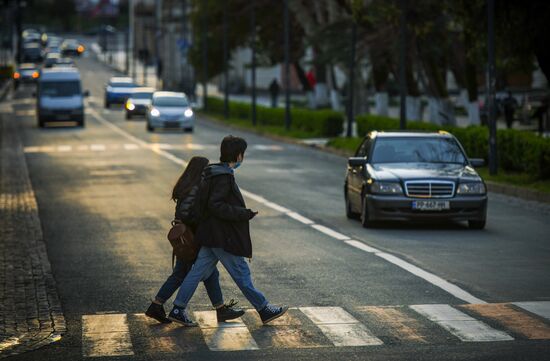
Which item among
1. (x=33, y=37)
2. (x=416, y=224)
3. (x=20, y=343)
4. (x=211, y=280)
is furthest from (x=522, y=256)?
(x=33, y=37)

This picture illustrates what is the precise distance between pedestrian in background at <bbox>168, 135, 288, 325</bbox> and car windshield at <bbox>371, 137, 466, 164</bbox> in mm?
10214

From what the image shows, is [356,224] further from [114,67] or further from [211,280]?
[114,67]

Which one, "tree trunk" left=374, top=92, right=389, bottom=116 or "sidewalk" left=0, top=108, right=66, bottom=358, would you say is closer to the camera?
"sidewalk" left=0, top=108, right=66, bottom=358

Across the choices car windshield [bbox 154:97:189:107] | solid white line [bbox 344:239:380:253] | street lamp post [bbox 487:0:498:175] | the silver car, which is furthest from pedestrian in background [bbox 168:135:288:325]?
car windshield [bbox 154:97:189:107]

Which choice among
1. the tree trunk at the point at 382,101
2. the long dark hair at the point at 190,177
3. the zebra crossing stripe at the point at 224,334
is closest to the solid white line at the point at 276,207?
the zebra crossing stripe at the point at 224,334

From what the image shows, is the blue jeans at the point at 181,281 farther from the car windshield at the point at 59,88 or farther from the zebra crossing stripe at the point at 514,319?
the car windshield at the point at 59,88

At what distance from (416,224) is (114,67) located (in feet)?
461

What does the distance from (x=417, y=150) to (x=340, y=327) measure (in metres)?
10.4

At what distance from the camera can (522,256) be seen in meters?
17.7

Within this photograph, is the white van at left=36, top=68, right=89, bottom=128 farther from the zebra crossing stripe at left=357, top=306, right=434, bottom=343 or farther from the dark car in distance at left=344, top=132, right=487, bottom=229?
the zebra crossing stripe at left=357, top=306, right=434, bottom=343

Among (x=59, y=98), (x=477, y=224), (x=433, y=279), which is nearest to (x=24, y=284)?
(x=433, y=279)

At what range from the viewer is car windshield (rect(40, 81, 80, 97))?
63.5 m

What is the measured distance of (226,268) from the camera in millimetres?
12039

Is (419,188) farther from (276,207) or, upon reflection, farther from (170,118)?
(170,118)
